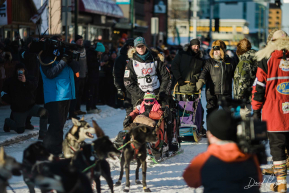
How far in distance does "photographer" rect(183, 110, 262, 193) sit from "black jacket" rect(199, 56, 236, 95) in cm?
564

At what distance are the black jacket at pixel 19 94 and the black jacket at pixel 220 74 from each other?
338 cm

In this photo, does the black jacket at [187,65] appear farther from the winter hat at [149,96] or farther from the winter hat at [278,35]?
the winter hat at [278,35]

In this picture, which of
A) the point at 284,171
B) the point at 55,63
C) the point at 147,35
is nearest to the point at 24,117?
the point at 55,63

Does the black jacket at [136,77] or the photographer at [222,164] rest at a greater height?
the black jacket at [136,77]

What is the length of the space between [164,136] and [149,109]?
0.52 m

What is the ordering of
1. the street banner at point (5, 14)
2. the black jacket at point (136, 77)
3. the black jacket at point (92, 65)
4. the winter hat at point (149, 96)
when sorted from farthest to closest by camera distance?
the street banner at point (5, 14)
the black jacket at point (92, 65)
the black jacket at point (136, 77)
the winter hat at point (149, 96)

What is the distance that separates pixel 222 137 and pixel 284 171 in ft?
8.84

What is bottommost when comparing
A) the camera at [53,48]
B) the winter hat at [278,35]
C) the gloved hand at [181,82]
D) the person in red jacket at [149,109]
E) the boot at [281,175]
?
the boot at [281,175]

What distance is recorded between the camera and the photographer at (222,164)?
3168mm

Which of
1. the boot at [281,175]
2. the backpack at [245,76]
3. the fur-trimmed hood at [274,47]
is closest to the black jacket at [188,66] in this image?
the backpack at [245,76]

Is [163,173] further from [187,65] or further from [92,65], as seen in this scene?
[92,65]

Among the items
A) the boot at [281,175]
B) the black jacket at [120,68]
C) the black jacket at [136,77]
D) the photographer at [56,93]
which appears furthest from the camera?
the black jacket at [120,68]

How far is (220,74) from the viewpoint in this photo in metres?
8.82

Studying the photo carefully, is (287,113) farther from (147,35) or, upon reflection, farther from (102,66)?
(147,35)
